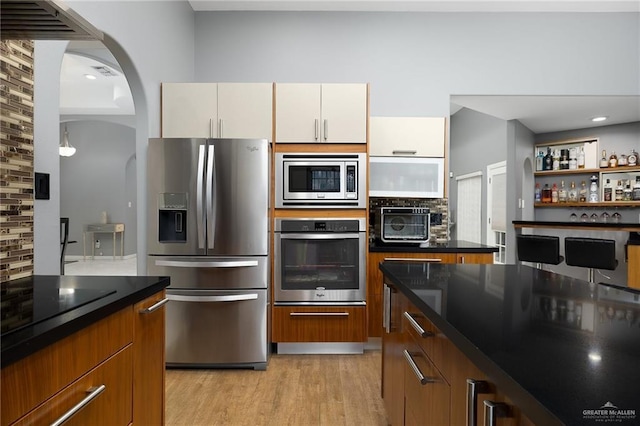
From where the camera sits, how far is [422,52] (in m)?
3.86

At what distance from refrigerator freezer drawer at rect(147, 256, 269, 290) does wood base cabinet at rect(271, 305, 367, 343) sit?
45 centimetres

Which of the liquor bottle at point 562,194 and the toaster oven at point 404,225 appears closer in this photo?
the toaster oven at point 404,225

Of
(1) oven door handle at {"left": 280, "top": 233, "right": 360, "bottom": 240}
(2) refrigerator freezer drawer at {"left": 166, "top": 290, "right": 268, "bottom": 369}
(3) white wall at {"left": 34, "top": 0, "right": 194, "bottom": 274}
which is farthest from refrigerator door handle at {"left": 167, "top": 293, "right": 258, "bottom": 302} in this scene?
(1) oven door handle at {"left": 280, "top": 233, "right": 360, "bottom": 240}

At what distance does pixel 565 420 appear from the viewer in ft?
1.74

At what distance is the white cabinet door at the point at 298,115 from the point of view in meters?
3.24

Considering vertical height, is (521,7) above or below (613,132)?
above

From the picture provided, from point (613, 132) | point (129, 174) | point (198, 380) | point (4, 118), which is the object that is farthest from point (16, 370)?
point (129, 174)

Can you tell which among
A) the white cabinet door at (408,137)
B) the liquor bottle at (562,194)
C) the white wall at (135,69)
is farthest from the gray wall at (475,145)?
the white wall at (135,69)

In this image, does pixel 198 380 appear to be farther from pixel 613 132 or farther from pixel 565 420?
pixel 613 132

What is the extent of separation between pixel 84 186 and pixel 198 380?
28.4ft

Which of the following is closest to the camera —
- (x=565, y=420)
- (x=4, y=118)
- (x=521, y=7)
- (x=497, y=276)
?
(x=565, y=420)

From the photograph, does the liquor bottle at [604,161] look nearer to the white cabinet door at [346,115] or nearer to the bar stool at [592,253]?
the bar stool at [592,253]

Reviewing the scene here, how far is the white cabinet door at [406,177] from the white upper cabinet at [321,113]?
0.43 metres

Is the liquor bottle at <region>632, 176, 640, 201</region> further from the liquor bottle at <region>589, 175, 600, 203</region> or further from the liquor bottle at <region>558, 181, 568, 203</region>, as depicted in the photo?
the liquor bottle at <region>558, 181, 568, 203</region>
